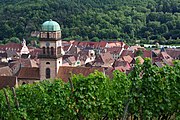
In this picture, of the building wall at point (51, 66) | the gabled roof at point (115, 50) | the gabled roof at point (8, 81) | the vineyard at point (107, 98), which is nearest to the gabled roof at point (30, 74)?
the building wall at point (51, 66)

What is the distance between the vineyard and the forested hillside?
102 m

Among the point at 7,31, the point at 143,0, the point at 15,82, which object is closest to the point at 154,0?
the point at 143,0

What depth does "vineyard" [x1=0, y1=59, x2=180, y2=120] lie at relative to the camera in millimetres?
22469

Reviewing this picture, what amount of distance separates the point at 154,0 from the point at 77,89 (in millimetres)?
157402

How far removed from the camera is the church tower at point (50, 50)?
47.3 metres

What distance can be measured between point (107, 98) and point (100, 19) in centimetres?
11948

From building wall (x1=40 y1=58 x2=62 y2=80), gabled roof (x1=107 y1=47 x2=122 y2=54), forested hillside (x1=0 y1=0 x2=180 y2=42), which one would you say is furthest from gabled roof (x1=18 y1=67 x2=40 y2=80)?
forested hillside (x1=0 y1=0 x2=180 y2=42)

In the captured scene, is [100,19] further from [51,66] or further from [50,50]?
[51,66]

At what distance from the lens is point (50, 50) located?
47.5 metres

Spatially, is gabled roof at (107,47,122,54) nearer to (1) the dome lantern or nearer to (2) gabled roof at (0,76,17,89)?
(1) the dome lantern

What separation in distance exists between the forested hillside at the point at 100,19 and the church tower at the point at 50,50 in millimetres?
79927

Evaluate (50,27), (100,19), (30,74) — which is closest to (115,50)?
(100,19)

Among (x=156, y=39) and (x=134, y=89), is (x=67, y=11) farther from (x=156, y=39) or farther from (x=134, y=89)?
(x=134, y=89)

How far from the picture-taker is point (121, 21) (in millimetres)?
143500
